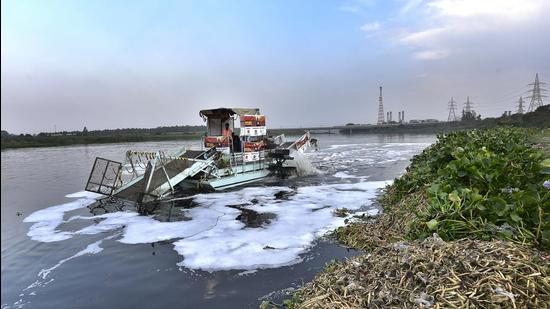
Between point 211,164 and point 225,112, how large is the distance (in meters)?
4.61

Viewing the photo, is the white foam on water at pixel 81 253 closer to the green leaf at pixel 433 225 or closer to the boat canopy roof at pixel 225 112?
the green leaf at pixel 433 225

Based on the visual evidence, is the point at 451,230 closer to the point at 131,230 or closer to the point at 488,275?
the point at 488,275

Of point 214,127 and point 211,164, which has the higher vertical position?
point 214,127

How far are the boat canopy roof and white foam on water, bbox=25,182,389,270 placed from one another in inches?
218

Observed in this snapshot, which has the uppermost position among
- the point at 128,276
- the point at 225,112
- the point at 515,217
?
the point at 225,112

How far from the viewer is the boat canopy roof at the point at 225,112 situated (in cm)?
2032

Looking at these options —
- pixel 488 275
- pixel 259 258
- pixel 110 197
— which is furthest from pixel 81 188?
pixel 488 275

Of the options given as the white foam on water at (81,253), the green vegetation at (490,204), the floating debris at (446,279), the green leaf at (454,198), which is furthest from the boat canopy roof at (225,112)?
the floating debris at (446,279)

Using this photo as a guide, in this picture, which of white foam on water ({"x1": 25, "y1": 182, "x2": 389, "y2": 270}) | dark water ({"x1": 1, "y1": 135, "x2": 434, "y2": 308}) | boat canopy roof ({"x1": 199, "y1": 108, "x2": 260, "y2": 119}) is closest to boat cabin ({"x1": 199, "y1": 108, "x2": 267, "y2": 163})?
boat canopy roof ({"x1": 199, "y1": 108, "x2": 260, "y2": 119})

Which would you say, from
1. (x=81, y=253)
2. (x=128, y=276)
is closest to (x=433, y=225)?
(x=128, y=276)

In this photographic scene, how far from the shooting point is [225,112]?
69.1ft

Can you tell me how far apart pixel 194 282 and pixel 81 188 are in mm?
15967

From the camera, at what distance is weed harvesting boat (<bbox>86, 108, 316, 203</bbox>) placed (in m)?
15.3

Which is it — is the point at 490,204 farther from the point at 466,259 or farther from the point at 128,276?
the point at 128,276
